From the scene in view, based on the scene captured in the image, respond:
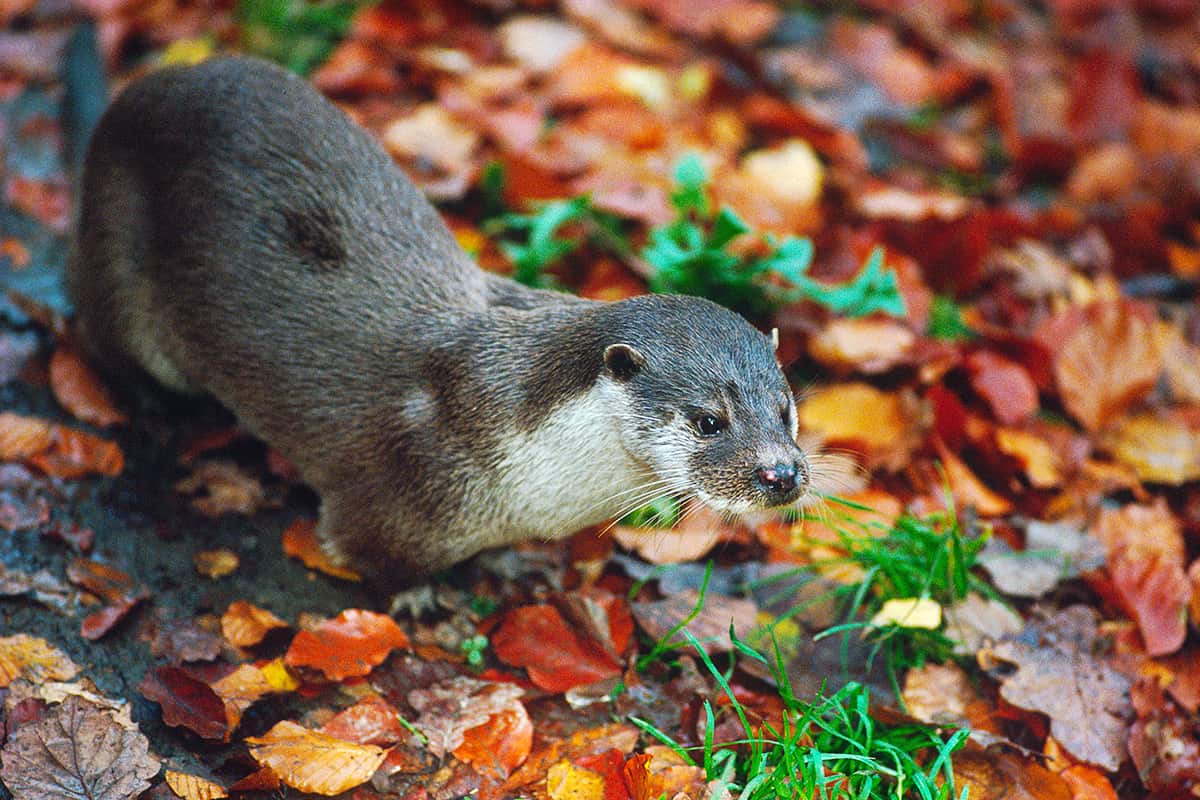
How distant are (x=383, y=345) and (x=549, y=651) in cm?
90

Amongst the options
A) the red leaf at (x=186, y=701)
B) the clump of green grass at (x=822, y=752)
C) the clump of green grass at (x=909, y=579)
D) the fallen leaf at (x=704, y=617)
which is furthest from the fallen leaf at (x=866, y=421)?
the red leaf at (x=186, y=701)

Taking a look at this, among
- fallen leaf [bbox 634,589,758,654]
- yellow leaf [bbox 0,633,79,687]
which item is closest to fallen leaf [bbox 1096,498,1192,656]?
fallen leaf [bbox 634,589,758,654]

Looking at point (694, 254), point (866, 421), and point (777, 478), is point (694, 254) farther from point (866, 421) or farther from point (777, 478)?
point (777, 478)

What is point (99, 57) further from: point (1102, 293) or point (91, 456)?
point (1102, 293)

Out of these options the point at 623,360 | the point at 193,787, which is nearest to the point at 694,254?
the point at 623,360

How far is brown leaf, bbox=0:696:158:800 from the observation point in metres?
2.38

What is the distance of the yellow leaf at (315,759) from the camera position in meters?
2.51

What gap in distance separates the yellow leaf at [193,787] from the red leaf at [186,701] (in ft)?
0.37

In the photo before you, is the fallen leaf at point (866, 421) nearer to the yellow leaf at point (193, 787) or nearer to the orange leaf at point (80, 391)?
the yellow leaf at point (193, 787)

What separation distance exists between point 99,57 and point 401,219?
1756 mm

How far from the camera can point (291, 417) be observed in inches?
121

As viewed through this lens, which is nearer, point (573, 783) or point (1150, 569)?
point (573, 783)

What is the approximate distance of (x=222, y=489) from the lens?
3.37 m

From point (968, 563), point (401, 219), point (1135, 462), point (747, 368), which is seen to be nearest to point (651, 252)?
point (401, 219)
